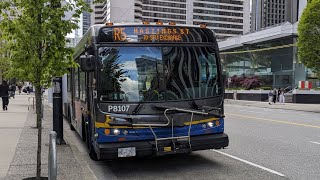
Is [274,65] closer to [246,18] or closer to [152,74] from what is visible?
[152,74]

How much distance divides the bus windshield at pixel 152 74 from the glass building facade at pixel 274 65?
1519 inches

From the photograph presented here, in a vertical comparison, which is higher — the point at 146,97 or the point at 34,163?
the point at 146,97

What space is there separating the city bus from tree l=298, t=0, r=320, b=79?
2108cm

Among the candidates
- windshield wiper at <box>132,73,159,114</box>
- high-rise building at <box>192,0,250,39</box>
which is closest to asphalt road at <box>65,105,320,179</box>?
windshield wiper at <box>132,73,159,114</box>

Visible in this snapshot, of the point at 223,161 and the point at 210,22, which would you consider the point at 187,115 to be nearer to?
the point at 223,161

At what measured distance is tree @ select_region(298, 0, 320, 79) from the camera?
26734mm

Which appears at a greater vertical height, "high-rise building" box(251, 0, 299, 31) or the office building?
"high-rise building" box(251, 0, 299, 31)

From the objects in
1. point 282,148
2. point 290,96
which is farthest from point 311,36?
point 282,148

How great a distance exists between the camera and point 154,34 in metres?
7.68

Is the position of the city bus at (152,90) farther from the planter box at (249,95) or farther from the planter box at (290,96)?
the planter box at (249,95)

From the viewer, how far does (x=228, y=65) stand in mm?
63312

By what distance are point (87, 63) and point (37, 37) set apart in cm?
139

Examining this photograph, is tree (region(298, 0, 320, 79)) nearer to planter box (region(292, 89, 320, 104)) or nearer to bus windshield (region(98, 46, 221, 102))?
planter box (region(292, 89, 320, 104))

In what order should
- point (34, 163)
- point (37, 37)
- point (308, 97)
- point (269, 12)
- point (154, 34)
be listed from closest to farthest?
point (37, 37), point (154, 34), point (34, 163), point (308, 97), point (269, 12)
